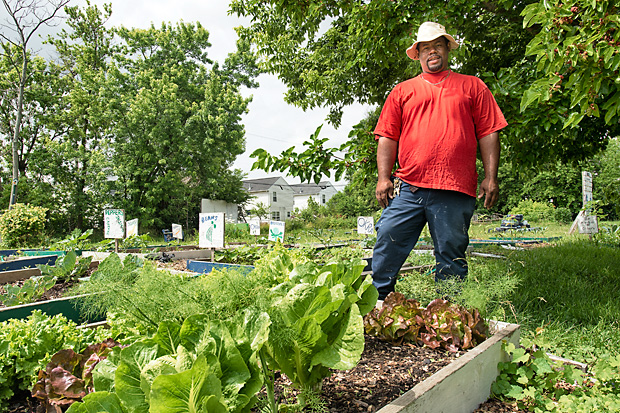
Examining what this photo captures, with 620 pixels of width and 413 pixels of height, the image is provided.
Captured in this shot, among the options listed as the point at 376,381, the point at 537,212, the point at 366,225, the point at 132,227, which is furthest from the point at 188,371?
the point at 537,212

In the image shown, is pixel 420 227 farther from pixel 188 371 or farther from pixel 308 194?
pixel 308 194

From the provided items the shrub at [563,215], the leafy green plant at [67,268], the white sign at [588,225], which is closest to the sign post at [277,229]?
the leafy green plant at [67,268]

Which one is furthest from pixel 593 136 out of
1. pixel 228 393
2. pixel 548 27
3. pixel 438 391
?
pixel 228 393

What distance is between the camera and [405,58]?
562 centimetres

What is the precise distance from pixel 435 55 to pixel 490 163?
818mm

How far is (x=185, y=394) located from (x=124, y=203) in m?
21.7

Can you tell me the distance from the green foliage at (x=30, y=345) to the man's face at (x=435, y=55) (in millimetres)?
2505

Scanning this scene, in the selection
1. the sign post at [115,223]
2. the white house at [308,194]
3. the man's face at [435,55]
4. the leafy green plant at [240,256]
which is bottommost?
the leafy green plant at [240,256]

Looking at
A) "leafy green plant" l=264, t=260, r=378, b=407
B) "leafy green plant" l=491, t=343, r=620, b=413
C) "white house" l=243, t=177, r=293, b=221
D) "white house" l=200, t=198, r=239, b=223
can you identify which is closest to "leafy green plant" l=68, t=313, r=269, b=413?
"leafy green plant" l=264, t=260, r=378, b=407

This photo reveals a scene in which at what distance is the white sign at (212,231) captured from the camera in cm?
576

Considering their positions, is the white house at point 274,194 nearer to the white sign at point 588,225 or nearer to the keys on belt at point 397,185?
the white sign at point 588,225

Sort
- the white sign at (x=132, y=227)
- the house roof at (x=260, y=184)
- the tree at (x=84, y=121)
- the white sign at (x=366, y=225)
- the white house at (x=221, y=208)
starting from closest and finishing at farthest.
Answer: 1. the white sign at (x=132, y=227)
2. the white sign at (x=366, y=225)
3. the tree at (x=84, y=121)
4. the white house at (x=221, y=208)
5. the house roof at (x=260, y=184)

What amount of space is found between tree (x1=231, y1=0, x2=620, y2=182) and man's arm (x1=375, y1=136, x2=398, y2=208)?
97 centimetres

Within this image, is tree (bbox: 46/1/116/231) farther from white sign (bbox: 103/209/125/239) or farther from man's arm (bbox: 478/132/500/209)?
man's arm (bbox: 478/132/500/209)
